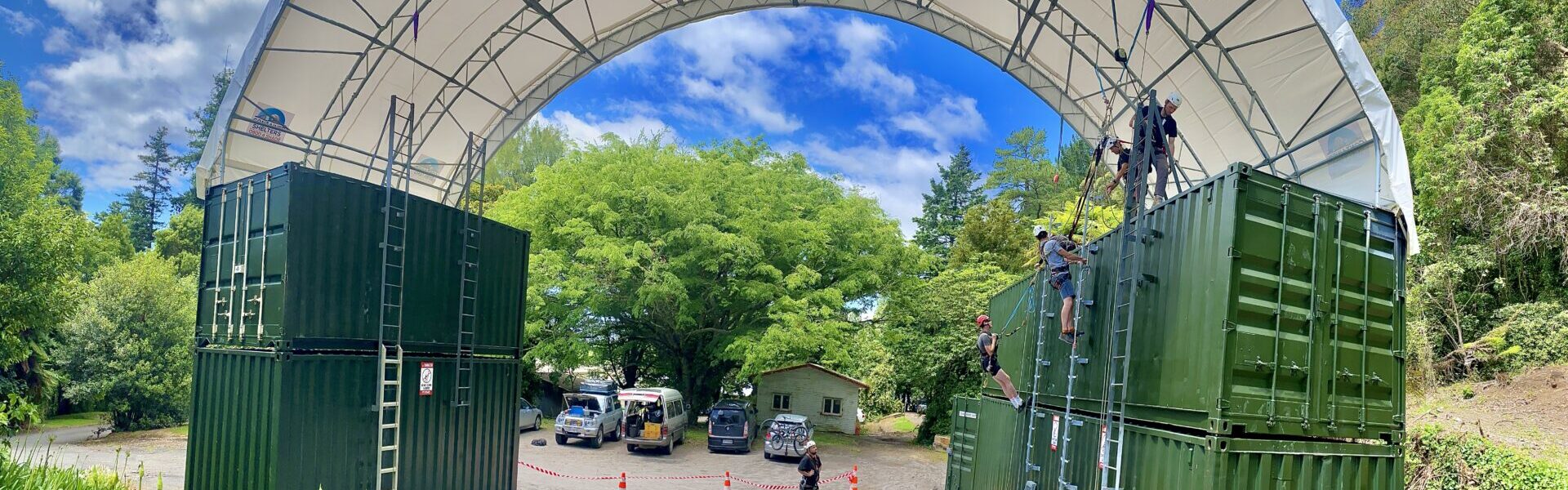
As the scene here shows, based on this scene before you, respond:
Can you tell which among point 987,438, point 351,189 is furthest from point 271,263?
point 987,438

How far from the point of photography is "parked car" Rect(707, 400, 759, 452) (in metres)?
22.6

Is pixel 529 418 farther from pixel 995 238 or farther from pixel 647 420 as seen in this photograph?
pixel 995 238

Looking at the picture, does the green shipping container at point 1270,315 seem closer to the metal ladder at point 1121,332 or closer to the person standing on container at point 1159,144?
the metal ladder at point 1121,332

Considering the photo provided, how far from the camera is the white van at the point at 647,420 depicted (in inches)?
838

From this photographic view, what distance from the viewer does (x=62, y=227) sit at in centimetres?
1582

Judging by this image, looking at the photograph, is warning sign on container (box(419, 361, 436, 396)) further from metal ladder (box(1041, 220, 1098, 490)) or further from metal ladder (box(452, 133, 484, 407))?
metal ladder (box(1041, 220, 1098, 490))

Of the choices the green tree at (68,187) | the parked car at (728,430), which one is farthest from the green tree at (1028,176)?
the green tree at (68,187)

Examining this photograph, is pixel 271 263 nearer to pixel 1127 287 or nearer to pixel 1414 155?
pixel 1127 287

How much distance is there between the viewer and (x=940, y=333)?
27.7m

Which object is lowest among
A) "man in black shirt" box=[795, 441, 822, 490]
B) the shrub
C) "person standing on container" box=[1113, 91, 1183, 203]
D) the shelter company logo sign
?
"man in black shirt" box=[795, 441, 822, 490]

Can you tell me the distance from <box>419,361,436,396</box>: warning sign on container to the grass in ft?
72.6

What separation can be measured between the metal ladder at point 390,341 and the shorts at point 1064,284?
6687 mm

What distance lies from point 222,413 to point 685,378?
19.7 meters

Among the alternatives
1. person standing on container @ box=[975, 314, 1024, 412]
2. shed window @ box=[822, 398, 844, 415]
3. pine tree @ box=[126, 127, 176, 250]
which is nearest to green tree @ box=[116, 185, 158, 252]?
pine tree @ box=[126, 127, 176, 250]
